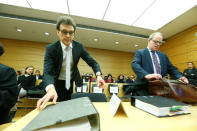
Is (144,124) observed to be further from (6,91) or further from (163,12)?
(163,12)

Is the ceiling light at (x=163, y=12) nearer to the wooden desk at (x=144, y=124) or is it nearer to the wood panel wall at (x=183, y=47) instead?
the wood panel wall at (x=183, y=47)

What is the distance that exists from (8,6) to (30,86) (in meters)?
2.32

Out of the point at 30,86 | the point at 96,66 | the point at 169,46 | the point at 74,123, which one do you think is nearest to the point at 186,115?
the point at 74,123

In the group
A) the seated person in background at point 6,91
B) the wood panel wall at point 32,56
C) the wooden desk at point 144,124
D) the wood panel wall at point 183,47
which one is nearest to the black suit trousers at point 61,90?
the seated person in background at point 6,91

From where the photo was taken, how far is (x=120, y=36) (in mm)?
4434

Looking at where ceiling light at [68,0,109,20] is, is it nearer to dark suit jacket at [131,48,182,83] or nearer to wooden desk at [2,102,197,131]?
dark suit jacket at [131,48,182,83]

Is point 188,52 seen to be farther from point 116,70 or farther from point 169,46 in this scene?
point 116,70

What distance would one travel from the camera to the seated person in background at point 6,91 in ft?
2.63

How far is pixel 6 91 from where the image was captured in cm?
83

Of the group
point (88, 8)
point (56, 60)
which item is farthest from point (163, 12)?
point (56, 60)

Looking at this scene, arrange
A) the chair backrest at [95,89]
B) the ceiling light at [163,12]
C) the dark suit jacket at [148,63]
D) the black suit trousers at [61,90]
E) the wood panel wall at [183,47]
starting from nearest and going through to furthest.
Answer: the black suit trousers at [61,90] < the dark suit jacket at [148,63] < the ceiling light at [163,12] < the chair backrest at [95,89] < the wood panel wall at [183,47]

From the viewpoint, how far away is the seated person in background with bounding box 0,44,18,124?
80 cm

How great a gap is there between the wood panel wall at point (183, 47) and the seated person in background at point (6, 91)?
16.8ft

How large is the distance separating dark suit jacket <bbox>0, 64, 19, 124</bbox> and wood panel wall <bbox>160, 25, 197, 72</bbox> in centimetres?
512
